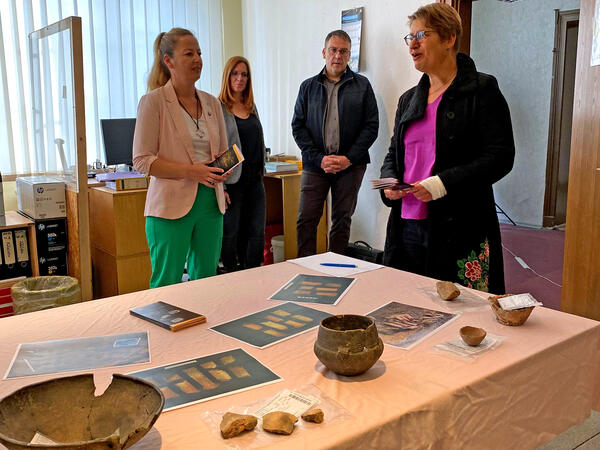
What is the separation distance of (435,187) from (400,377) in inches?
37.3

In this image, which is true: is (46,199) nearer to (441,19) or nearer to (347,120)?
(347,120)

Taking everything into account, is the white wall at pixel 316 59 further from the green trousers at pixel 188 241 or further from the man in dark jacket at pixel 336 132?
the green trousers at pixel 188 241

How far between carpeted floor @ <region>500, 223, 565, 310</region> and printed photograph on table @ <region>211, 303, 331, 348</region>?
101 inches

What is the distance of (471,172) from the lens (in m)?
1.92

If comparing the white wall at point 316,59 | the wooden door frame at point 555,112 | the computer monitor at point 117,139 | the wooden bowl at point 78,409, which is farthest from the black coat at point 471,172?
the wooden door frame at point 555,112

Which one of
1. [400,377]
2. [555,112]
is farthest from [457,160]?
[555,112]

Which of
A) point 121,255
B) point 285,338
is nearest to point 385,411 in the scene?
point 285,338

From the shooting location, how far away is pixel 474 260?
1974mm

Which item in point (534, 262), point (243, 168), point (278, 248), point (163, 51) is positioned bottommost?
point (534, 262)

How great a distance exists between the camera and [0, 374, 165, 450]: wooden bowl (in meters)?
0.87

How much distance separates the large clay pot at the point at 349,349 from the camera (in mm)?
1058

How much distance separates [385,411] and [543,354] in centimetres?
45

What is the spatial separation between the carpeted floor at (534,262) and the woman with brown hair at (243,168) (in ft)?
5.70

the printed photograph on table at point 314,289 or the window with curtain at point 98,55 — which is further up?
the window with curtain at point 98,55
